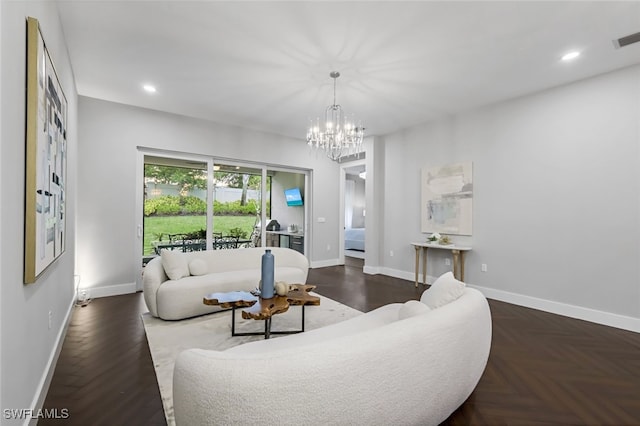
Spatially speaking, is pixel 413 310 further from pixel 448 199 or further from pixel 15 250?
pixel 448 199

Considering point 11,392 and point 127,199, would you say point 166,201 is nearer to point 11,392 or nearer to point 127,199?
point 127,199

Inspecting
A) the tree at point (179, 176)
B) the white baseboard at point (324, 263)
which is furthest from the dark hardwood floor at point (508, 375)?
the white baseboard at point (324, 263)

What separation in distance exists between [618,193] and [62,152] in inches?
227

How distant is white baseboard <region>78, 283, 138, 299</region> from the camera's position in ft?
14.0

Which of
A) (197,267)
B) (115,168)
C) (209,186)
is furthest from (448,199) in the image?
(115,168)

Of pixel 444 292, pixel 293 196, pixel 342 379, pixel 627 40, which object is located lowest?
pixel 342 379

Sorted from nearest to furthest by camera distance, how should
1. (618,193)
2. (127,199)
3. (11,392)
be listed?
(11,392) < (618,193) < (127,199)

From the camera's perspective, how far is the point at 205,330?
307 cm

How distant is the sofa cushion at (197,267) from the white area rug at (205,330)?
60 cm

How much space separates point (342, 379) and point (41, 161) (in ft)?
6.91

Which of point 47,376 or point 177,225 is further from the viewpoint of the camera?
point 177,225

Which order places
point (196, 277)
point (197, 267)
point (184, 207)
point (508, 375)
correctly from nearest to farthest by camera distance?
point (508, 375) < point (196, 277) < point (197, 267) < point (184, 207)

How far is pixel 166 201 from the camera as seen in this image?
5.03 meters

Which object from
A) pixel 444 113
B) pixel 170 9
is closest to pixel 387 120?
pixel 444 113
